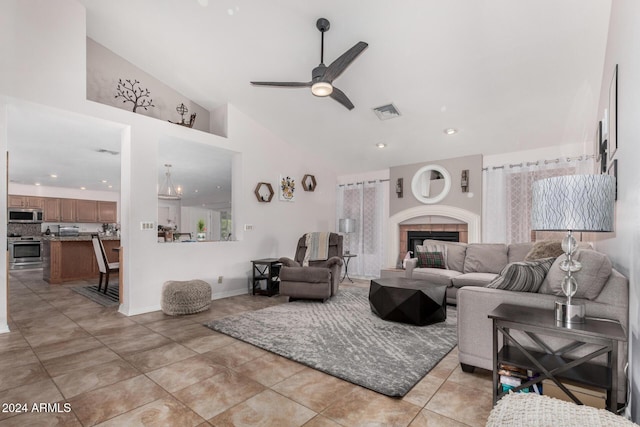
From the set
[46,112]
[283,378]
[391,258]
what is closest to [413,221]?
[391,258]

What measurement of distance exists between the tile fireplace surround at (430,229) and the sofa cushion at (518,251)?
97cm

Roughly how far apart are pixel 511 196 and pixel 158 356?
513 cm

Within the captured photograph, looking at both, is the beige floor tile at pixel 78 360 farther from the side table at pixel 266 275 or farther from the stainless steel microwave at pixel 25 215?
the stainless steel microwave at pixel 25 215

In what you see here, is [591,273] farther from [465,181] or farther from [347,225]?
[347,225]

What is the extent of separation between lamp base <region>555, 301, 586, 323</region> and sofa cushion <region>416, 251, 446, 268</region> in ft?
10.2

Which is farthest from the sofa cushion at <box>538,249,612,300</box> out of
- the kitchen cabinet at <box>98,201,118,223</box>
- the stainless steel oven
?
the kitchen cabinet at <box>98,201,118,223</box>

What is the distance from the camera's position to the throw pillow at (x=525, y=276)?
2150mm

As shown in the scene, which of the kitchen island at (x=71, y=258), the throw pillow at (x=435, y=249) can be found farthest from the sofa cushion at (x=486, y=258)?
the kitchen island at (x=71, y=258)

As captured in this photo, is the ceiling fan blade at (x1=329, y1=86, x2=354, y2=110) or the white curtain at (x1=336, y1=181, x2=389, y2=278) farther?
the white curtain at (x1=336, y1=181, x2=389, y2=278)

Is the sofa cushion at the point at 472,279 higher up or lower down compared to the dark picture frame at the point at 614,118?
lower down

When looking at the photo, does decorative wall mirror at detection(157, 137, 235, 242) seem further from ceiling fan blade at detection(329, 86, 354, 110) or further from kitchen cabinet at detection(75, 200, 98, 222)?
ceiling fan blade at detection(329, 86, 354, 110)

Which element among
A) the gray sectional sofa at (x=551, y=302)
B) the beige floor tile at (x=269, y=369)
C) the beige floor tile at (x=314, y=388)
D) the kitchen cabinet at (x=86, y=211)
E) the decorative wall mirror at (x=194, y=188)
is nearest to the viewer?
the gray sectional sofa at (x=551, y=302)

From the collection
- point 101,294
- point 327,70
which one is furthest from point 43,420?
point 101,294

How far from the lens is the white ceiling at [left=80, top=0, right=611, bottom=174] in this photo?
2.97 meters
